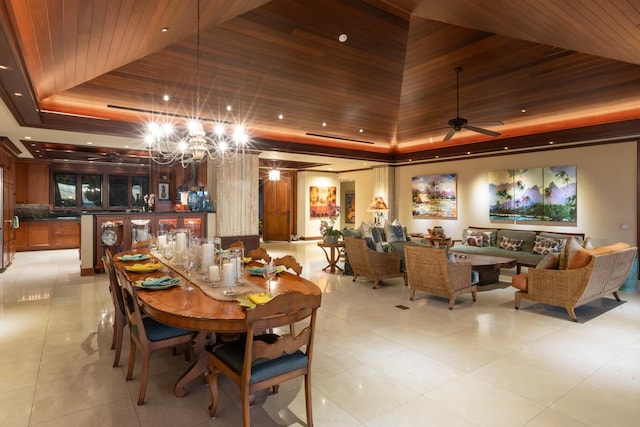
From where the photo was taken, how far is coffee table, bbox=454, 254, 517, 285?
543 cm

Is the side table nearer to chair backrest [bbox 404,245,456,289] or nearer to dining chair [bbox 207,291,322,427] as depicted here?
chair backrest [bbox 404,245,456,289]

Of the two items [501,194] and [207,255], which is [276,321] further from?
[501,194]

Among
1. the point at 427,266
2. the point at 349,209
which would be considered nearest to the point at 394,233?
the point at 427,266

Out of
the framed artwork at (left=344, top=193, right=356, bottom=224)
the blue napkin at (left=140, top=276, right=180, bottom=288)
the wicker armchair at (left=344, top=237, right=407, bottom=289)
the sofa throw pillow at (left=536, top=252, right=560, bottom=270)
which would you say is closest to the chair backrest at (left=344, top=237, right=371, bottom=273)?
the wicker armchair at (left=344, top=237, right=407, bottom=289)

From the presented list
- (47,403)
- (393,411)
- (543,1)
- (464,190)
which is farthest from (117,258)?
(464,190)

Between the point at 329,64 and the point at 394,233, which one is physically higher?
the point at 329,64

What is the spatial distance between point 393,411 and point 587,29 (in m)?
3.67

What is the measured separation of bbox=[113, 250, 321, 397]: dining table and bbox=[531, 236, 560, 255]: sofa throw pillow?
5656 millimetres

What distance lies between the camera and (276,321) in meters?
2.00

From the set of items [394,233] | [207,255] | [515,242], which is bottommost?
[515,242]

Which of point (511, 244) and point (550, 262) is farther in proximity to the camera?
point (511, 244)

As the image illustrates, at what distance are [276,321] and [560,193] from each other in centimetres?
713

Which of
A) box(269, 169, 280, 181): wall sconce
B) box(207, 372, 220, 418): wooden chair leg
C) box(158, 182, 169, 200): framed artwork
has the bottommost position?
box(207, 372, 220, 418): wooden chair leg

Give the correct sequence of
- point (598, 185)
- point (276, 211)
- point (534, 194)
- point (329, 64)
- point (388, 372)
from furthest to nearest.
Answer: point (276, 211), point (534, 194), point (598, 185), point (329, 64), point (388, 372)
